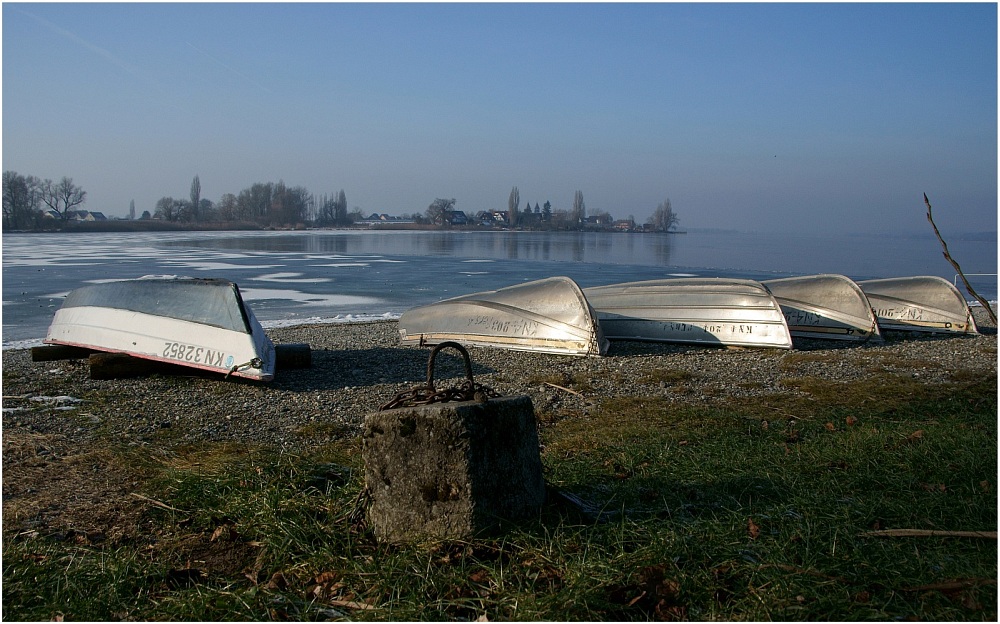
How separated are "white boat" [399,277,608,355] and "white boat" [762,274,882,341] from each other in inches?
152

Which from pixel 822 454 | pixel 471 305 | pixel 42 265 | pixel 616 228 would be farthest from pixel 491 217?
pixel 822 454

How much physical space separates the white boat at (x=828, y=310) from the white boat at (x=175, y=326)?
896cm

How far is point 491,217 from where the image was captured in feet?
431

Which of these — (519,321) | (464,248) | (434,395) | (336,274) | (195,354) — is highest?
(464,248)

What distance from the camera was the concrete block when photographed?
3094 millimetres

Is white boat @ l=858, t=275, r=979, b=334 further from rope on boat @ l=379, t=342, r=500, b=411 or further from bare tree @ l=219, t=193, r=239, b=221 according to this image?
Result: bare tree @ l=219, t=193, r=239, b=221

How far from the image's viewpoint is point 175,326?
9.58 metres

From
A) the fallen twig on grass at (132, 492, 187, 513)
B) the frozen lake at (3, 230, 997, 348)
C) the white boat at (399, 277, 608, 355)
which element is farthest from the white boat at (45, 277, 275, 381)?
the fallen twig on grass at (132, 492, 187, 513)

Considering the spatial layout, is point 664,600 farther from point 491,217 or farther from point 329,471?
point 491,217

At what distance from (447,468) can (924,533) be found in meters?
2.15

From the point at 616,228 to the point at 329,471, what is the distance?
115527mm

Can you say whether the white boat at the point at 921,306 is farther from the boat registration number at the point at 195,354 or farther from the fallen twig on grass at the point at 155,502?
the fallen twig on grass at the point at 155,502

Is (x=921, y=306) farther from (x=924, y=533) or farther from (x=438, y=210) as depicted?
(x=438, y=210)

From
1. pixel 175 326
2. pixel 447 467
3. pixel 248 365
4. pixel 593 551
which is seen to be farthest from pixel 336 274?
pixel 593 551
